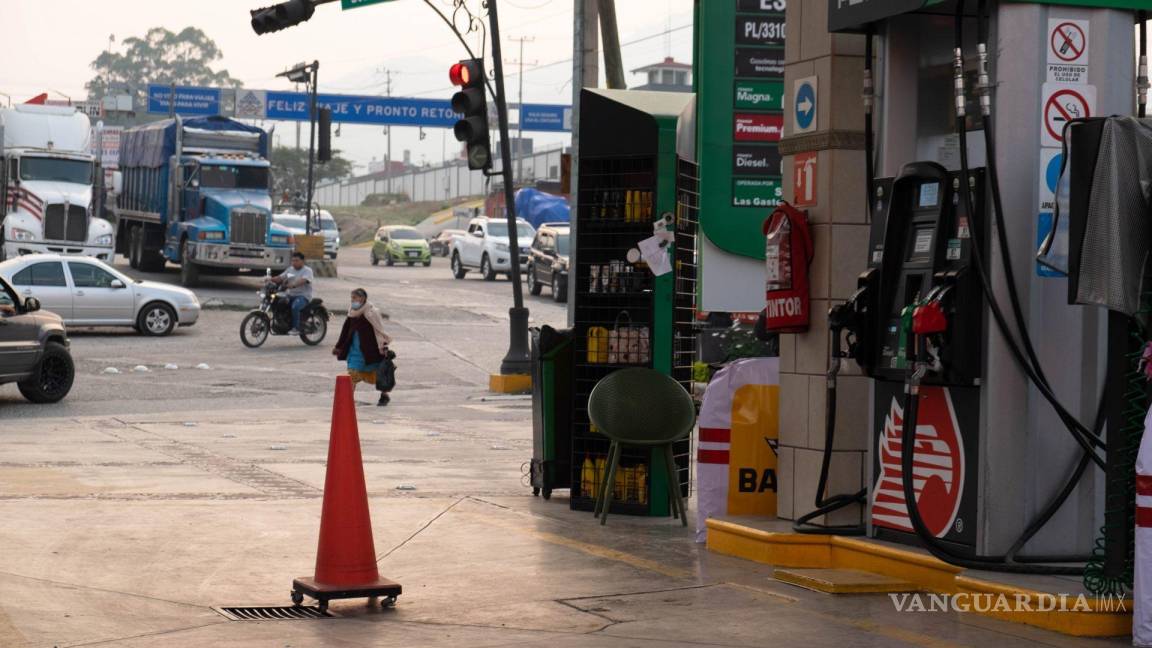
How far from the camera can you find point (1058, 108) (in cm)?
750

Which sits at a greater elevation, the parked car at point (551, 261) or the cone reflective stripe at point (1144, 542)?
the parked car at point (551, 261)

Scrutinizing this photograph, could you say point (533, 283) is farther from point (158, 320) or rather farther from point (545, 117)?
point (545, 117)

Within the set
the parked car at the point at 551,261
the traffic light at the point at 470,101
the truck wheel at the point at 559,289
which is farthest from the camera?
the parked car at the point at 551,261

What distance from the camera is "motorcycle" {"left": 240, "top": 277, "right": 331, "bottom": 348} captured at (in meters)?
27.6

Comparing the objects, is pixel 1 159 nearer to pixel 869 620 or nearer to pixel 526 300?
pixel 526 300

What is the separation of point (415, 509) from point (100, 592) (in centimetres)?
329

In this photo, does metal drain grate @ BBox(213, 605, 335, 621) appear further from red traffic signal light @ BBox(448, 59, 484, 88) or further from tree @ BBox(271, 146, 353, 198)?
tree @ BBox(271, 146, 353, 198)

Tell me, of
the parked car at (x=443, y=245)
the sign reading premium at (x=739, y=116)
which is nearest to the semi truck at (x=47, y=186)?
the sign reading premium at (x=739, y=116)

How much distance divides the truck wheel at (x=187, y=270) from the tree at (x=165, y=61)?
14860 cm

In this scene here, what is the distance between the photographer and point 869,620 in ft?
23.7

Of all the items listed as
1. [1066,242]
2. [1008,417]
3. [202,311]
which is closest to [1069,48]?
[1066,242]

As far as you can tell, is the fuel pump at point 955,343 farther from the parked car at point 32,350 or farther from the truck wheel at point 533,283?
the truck wheel at point 533,283

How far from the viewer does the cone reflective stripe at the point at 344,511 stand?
295 inches

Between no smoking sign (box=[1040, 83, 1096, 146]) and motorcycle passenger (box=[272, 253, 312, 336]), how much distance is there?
2118cm
